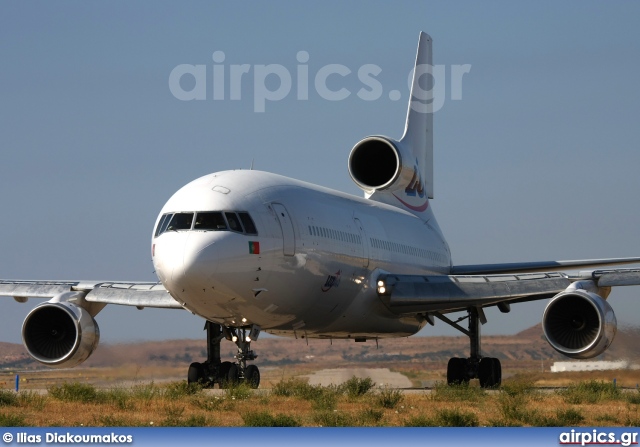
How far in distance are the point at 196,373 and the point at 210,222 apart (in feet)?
17.4

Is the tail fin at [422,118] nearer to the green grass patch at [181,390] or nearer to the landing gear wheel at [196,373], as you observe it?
the landing gear wheel at [196,373]

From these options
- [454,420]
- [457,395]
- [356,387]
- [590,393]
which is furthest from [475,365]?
[454,420]

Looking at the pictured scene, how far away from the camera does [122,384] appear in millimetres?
26422

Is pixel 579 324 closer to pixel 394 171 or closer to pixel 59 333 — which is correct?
pixel 59 333

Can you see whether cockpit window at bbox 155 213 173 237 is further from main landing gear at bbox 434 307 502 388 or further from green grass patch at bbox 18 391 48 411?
main landing gear at bbox 434 307 502 388

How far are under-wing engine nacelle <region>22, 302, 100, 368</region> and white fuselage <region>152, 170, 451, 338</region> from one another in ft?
12.5

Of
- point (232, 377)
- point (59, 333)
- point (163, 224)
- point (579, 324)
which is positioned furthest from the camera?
point (59, 333)

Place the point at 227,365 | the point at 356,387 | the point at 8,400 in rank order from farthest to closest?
the point at 227,365 < the point at 356,387 < the point at 8,400

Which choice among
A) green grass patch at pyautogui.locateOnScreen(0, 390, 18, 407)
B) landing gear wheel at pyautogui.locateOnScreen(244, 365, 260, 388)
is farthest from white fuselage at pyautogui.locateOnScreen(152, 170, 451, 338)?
green grass patch at pyautogui.locateOnScreen(0, 390, 18, 407)

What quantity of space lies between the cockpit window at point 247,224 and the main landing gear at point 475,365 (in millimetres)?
9326

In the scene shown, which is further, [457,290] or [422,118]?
[422,118]

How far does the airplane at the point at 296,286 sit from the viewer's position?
789 inches

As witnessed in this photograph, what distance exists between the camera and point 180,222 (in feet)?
66.1

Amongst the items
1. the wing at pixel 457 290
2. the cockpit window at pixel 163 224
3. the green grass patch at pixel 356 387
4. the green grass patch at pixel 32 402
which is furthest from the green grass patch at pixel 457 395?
the green grass patch at pixel 32 402
